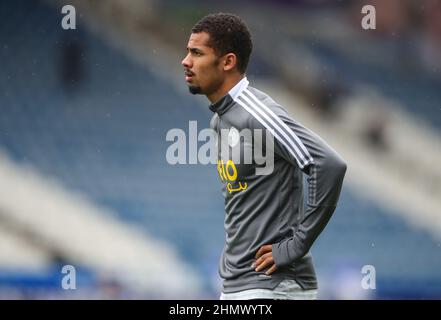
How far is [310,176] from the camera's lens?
3340 millimetres

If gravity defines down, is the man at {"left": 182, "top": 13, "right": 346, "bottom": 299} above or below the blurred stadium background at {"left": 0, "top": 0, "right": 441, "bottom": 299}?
below

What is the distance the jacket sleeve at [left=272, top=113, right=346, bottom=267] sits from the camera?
3.32 meters

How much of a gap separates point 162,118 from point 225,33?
141 inches

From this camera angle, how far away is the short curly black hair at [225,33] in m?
3.51

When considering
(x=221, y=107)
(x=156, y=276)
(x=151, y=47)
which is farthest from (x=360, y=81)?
(x=221, y=107)

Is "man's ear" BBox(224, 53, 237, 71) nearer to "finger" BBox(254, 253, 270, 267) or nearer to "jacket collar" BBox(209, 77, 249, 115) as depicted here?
"jacket collar" BBox(209, 77, 249, 115)

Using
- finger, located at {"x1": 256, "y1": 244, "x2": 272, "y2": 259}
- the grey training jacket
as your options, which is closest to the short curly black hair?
the grey training jacket

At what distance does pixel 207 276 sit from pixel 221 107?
347 centimetres
